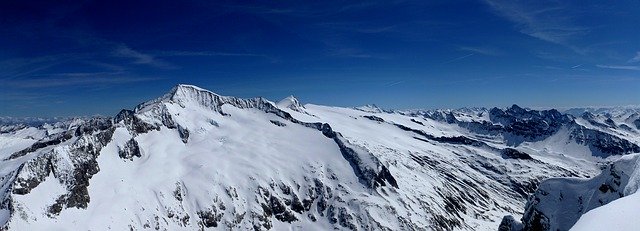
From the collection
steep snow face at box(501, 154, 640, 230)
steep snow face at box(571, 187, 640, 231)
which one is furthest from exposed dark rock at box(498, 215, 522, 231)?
steep snow face at box(571, 187, 640, 231)

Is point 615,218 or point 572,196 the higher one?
point 615,218

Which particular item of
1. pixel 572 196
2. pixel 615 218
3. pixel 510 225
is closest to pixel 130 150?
pixel 510 225

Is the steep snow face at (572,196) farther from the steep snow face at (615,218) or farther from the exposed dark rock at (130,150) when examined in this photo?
the exposed dark rock at (130,150)

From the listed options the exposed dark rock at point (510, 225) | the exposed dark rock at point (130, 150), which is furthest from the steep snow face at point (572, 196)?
the exposed dark rock at point (130, 150)

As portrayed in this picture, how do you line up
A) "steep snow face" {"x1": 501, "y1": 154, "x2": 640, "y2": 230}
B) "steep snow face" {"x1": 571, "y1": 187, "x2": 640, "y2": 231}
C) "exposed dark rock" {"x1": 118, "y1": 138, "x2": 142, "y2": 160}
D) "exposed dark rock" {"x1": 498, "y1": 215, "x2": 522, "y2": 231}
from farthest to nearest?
"exposed dark rock" {"x1": 118, "y1": 138, "x2": 142, "y2": 160} < "exposed dark rock" {"x1": 498, "y1": 215, "x2": 522, "y2": 231} < "steep snow face" {"x1": 501, "y1": 154, "x2": 640, "y2": 230} < "steep snow face" {"x1": 571, "y1": 187, "x2": 640, "y2": 231}

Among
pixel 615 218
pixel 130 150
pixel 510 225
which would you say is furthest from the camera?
pixel 130 150

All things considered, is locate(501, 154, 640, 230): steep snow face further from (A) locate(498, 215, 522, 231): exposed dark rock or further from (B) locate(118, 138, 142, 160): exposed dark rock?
(B) locate(118, 138, 142, 160): exposed dark rock

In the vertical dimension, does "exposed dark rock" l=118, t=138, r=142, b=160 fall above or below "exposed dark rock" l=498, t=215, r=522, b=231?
below

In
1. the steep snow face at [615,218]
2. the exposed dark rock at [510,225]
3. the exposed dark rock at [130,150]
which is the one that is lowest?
the exposed dark rock at [130,150]

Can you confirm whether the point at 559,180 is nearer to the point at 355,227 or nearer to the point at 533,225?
the point at 533,225

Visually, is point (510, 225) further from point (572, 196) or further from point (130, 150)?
point (130, 150)

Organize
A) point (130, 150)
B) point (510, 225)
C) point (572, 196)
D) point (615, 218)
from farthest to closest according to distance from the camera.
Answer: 1. point (130, 150)
2. point (510, 225)
3. point (572, 196)
4. point (615, 218)
